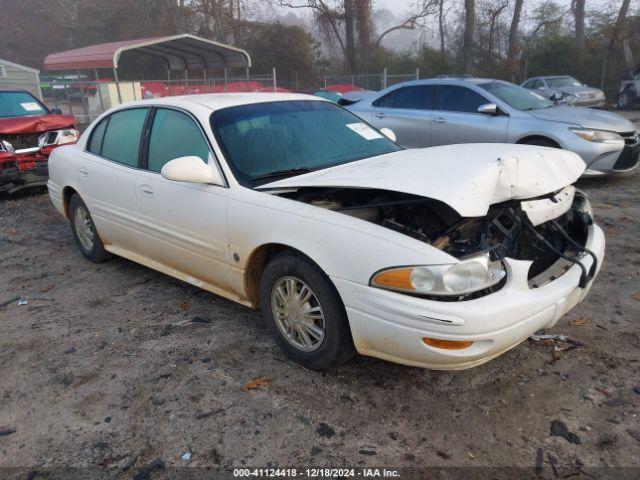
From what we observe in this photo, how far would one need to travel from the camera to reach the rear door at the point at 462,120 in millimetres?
7150

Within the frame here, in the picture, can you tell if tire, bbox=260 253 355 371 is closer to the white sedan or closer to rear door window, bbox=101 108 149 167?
the white sedan

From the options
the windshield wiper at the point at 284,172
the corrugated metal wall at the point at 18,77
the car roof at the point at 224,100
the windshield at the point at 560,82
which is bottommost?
the windshield wiper at the point at 284,172

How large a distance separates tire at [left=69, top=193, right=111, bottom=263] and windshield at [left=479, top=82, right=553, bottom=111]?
5.64 m

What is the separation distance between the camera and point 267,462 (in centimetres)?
235

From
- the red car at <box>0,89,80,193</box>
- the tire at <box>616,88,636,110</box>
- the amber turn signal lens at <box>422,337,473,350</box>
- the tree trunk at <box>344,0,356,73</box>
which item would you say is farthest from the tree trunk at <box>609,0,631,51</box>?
the amber turn signal lens at <box>422,337,473,350</box>

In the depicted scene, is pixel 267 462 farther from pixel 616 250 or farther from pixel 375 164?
pixel 616 250

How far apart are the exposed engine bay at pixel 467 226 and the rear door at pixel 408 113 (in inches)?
196

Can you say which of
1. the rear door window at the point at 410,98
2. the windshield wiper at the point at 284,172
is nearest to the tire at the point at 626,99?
the rear door window at the point at 410,98

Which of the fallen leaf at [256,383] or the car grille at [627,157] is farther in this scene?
the car grille at [627,157]

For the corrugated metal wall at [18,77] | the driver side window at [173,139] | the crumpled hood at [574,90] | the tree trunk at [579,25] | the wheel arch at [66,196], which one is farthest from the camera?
the tree trunk at [579,25]

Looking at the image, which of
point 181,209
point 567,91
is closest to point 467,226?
point 181,209

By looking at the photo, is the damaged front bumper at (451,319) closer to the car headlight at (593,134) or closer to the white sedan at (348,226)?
the white sedan at (348,226)

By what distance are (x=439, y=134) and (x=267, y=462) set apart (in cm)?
631

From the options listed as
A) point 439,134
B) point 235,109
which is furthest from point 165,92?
point 235,109
